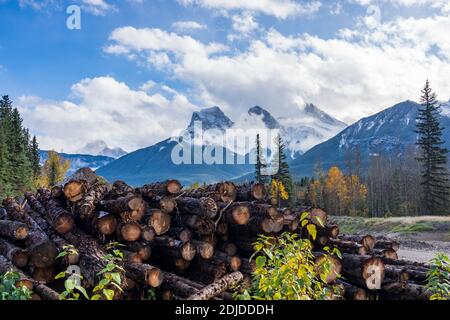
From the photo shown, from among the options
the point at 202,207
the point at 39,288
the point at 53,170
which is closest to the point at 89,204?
the point at 202,207

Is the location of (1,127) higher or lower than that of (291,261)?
higher

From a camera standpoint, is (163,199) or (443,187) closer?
(163,199)

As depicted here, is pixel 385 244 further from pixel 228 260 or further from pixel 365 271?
pixel 228 260

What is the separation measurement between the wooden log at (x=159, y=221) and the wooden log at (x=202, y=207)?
0.54m

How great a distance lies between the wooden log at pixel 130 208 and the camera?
8.55 metres

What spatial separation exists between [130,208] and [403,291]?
232 inches

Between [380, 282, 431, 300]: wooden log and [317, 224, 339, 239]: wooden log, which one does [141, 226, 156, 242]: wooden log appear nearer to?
[317, 224, 339, 239]: wooden log

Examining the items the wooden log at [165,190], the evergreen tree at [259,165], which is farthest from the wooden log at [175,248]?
the evergreen tree at [259,165]

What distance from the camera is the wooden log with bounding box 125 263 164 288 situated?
7.24 m

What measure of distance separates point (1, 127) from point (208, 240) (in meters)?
53.0
